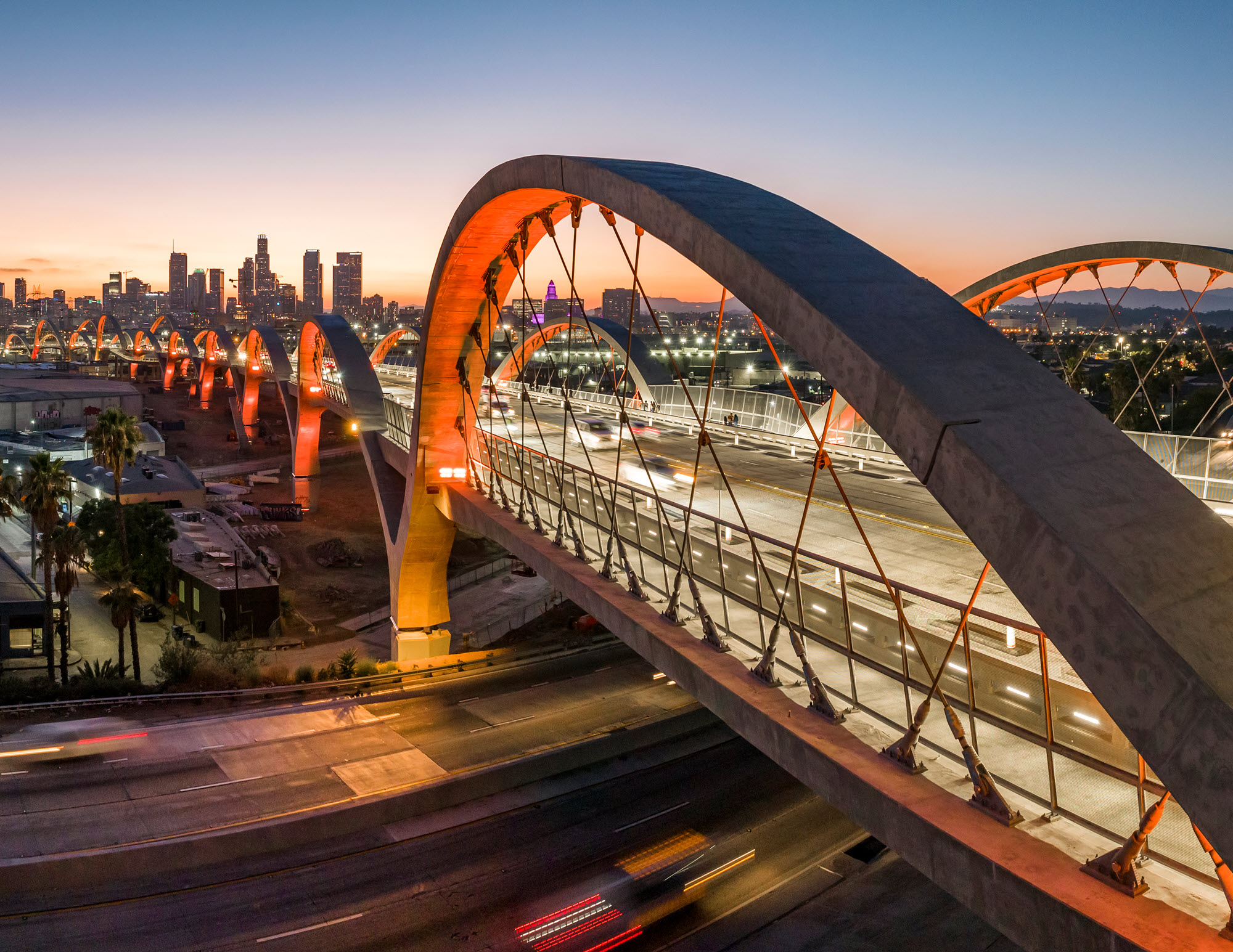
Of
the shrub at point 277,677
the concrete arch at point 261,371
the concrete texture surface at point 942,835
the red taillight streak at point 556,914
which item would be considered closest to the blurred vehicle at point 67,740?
the shrub at point 277,677

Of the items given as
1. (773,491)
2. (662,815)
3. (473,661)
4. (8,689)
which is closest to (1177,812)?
(662,815)

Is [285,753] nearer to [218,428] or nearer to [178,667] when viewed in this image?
[178,667]

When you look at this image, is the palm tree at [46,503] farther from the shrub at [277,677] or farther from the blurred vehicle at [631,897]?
the blurred vehicle at [631,897]

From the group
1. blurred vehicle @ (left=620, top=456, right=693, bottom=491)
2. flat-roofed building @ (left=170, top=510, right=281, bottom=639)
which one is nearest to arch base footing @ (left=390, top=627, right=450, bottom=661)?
flat-roofed building @ (left=170, top=510, right=281, bottom=639)

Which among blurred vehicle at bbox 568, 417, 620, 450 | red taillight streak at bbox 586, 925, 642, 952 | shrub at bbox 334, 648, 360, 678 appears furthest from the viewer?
blurred vehicle at bbox 568, 417, 620, 450

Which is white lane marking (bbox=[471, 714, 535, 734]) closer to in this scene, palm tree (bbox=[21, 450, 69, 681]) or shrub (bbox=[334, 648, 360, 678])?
shrub (bbox=[334, 648, 360, 678])

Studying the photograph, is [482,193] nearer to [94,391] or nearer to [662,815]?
[662,815]

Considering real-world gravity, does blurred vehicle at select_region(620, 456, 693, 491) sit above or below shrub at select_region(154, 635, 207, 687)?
above
